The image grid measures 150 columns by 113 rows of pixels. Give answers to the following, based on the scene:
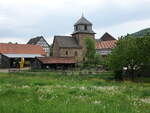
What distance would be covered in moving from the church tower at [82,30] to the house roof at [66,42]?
1.72 meters

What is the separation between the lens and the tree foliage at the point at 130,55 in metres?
54.0

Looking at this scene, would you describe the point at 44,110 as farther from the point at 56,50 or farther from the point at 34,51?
the point at 56,50

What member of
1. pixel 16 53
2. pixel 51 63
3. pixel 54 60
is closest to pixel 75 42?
pixel 16 53

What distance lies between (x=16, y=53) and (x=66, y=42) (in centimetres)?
2035

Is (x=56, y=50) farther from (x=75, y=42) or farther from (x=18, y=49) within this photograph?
(x=18, y=49)

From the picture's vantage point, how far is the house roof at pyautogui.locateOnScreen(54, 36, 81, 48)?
111m

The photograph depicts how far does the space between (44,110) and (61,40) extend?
99.7 m

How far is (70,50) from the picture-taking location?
113 meters

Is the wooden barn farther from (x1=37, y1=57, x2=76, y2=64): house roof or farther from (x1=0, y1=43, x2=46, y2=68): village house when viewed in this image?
(x1=0, y1=43, x2=46, y2=68): village house

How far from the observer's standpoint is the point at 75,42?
4542 inches

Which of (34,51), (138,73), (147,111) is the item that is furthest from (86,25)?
(147,111)

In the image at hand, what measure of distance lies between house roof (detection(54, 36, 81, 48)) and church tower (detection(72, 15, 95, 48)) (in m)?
1.72

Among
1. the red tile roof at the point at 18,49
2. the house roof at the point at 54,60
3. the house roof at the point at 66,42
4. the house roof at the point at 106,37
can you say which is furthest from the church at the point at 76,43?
the house roof at the point at 106,37

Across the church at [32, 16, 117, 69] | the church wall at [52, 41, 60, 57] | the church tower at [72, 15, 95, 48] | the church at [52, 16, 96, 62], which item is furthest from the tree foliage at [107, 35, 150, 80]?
the church tower at [72, 15, 95, 48]
